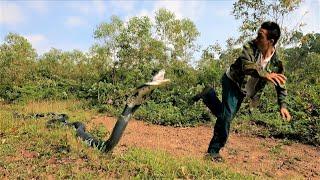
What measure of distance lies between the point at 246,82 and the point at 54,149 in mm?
2211

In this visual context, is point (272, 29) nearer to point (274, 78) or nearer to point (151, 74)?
point (274, 78)

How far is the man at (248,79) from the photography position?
14.7 feet

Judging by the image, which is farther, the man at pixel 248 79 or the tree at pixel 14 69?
the tree at pixel 14 69

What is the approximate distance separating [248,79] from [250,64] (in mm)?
293

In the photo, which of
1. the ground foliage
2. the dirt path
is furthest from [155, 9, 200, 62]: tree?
the dirt path

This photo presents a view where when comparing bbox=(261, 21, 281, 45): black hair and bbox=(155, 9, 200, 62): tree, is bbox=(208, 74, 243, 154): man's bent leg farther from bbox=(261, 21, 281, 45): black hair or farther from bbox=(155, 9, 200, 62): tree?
bbox=(155, 9, 200, 62): tree

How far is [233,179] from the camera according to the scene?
13.4 ft

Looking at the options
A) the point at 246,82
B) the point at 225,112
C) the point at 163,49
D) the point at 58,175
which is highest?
the point at 163,49

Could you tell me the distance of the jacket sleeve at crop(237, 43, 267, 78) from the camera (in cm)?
432

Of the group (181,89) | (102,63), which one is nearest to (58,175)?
(181,89)

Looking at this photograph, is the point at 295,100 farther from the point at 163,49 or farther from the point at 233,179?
the point at 163,49

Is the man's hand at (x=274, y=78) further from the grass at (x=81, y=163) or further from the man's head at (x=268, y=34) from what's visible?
the grass at (x=81, y=163)

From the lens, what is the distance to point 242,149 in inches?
268

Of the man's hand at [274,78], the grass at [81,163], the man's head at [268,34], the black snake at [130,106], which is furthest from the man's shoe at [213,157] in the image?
the man's head at [268,34]
